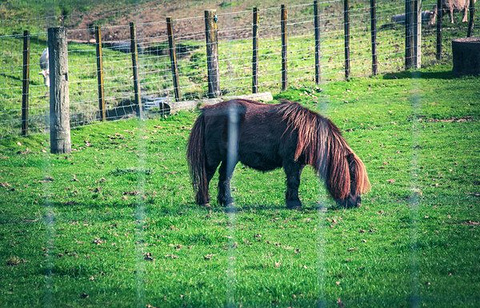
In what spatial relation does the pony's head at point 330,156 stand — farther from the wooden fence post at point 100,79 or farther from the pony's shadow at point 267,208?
the wooden fence post at point 100,79

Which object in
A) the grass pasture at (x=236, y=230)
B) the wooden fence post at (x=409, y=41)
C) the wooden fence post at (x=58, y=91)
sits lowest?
the grass pasture at (x=236, y=230)

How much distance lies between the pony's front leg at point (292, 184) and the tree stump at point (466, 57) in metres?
10.2

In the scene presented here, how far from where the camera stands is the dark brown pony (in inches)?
380

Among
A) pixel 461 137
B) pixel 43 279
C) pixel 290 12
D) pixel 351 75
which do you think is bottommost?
pixel 43 279

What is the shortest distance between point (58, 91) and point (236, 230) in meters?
6.40

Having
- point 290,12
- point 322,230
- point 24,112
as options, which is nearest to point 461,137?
point 322,230

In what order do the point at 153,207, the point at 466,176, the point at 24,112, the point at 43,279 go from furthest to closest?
the point at 24,112 → the point at 466,176 → the point at 153,207 → the point at 43,279

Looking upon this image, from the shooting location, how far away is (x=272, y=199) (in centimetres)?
1045

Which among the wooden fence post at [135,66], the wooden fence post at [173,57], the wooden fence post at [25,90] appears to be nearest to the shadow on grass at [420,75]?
the wooden fence post at [173,57]

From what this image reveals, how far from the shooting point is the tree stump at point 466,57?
1827 cm

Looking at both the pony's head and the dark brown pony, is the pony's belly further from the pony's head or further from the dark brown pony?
the pony's head

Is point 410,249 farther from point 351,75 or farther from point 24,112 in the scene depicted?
point 351,75

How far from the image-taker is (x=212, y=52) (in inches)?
667

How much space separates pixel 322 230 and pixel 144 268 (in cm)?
242
